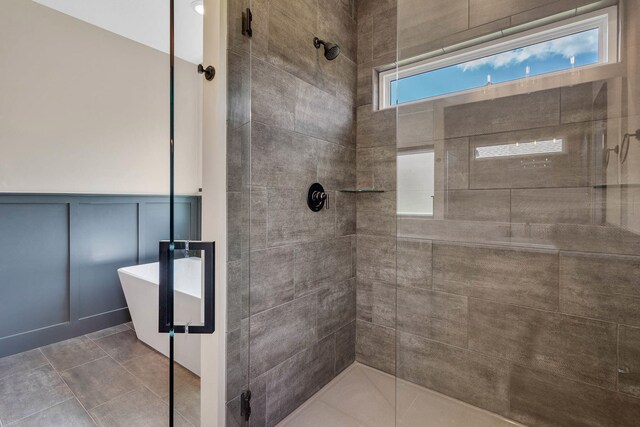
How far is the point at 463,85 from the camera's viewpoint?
1.63 meters

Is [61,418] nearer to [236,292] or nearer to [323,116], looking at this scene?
[236,292]

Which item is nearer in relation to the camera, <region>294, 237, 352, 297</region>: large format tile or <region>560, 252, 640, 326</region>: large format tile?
<region>560, 252, 640, 326</region>: large format tile

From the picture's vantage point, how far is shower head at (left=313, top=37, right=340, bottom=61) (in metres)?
1.60

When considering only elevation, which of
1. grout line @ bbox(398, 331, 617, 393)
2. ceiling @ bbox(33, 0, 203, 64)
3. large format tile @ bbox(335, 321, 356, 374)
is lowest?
large format tile @ bbox(335, 321, 356, 374)

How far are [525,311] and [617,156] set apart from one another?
844 mm

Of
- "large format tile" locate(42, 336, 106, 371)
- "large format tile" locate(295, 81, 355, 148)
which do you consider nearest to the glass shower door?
"large format tile" locate(295, 81, 355, 148)

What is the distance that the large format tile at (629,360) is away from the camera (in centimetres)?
122

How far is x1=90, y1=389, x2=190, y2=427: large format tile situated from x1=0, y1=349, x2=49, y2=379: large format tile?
2.56 feet

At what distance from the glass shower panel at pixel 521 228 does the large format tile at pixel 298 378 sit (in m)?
0.47

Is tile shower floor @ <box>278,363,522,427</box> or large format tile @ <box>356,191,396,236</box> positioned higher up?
large format tile @ <box>356,191,396,236</box>

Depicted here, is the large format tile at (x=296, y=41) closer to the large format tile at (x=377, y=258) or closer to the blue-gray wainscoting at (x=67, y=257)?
the large format tile at (x=377, y=258)

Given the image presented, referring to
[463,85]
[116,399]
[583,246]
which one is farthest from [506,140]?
[116,399]

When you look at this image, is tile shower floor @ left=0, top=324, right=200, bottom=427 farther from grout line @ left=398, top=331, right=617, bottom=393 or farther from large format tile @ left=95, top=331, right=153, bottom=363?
grout line @ left=398, top=331, right=617, bottom=393

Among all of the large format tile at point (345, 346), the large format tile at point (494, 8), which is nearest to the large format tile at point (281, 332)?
the large format tile at point (345, 346)
